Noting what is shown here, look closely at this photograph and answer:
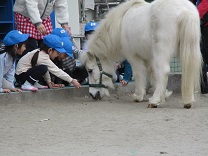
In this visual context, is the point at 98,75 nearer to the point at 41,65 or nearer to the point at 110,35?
the point at 110,35

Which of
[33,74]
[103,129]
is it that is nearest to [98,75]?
[33,74]

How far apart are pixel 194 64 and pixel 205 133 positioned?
1487mm

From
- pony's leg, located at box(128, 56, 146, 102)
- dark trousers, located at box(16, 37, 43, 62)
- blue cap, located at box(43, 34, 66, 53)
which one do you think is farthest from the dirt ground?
dark trousers, located at box(16, 37, 43, 62)

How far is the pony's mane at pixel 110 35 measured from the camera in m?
7.71

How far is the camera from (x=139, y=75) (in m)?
7.76

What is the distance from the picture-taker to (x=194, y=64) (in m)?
6.78

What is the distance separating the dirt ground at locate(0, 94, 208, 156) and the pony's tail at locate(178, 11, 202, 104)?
0.28 metres

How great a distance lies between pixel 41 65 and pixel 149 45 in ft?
5.30

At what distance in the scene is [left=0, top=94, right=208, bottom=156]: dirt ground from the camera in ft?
15.8

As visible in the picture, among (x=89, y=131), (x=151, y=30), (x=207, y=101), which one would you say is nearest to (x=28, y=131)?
(x=89, y=131)

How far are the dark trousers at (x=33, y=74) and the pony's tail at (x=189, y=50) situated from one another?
2024 millimetres

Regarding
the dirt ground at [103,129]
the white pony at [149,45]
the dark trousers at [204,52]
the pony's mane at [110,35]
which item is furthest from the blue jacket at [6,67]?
the dark trousers at [204,52]

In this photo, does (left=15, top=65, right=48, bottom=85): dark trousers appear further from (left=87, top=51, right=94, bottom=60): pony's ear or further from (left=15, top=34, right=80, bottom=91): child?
(left=87, top=51, right=94, bottom=60): pony's ear

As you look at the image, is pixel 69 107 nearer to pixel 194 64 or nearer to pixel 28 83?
pixel 28 83
